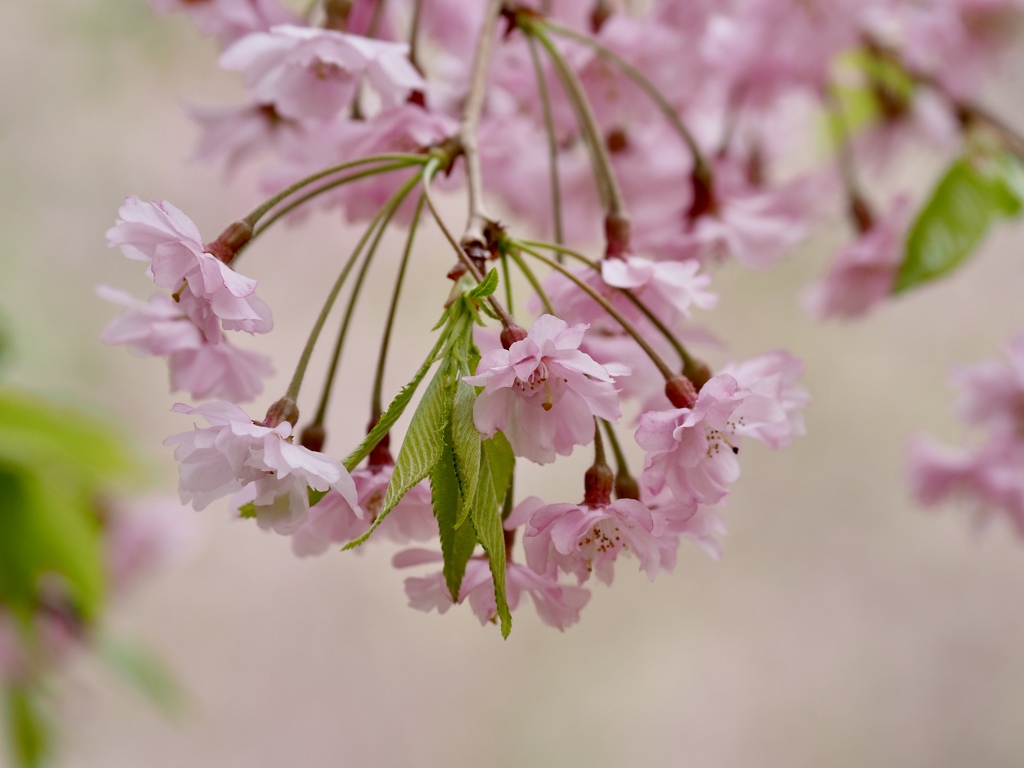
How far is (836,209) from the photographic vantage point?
84 cm

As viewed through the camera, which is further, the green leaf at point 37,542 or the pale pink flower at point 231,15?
the green leaf at point 37,542

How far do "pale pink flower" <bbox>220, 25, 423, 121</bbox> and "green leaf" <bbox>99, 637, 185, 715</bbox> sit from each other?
751 millimetres

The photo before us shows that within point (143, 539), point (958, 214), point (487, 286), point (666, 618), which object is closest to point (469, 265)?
point (487, 286)

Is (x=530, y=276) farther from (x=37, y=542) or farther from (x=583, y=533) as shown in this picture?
(x=37, y=542)

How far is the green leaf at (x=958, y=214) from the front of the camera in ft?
2.21

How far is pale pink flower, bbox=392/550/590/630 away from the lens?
0.36 meters

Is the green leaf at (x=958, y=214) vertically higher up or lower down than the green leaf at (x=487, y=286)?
lower down

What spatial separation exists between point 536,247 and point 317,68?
184 millimetres

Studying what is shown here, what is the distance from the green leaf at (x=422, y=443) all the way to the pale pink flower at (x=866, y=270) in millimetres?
556

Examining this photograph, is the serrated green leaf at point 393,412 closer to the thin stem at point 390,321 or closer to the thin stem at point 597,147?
the thin stem at point 390,321

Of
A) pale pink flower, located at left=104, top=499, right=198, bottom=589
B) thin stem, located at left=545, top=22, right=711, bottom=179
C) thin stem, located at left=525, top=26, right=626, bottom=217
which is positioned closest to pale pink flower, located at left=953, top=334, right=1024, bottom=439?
thin stem, located at left=545, top=22, right=711, bottom=179

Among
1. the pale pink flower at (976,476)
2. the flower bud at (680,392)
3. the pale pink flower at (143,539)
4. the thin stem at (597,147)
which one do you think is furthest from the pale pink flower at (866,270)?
the pale pink flower at (143,539)

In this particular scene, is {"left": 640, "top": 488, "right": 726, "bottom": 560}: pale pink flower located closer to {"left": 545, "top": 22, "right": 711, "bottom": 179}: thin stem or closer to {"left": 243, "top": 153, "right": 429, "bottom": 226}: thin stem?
{"left": 243, "top": 153, "right": 429, "bottom": 226}: thin stem

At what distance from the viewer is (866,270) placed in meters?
0.79
